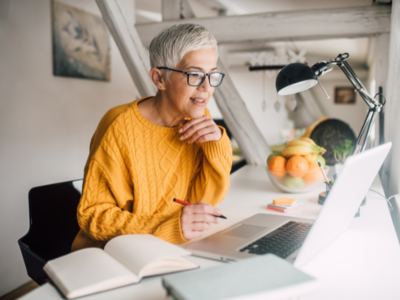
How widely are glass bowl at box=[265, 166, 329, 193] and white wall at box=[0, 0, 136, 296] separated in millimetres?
1590

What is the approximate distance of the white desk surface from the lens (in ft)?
2.10

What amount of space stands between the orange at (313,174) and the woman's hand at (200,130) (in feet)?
1.65

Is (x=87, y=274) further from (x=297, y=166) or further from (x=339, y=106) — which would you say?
(x=339, y=106)

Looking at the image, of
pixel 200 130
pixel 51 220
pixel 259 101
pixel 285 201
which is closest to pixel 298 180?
pixel 285 201

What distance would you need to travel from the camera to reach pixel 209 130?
3.67 ft

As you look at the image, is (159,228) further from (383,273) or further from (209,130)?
(383,273)

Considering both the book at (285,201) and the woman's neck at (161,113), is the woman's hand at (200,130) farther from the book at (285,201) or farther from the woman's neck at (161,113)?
the book at (285,201)

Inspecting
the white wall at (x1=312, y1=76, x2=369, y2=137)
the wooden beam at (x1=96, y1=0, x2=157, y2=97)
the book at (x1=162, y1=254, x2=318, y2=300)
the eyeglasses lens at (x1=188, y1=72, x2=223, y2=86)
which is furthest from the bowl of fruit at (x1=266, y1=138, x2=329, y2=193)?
the white wall at (x1=312, y1=76, x2=369, y2=137)

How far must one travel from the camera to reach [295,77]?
A: 1.19 meters

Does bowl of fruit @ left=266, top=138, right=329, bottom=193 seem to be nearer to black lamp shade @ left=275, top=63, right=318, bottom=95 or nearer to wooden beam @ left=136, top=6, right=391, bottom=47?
black lamp shade @ left=275, top=63, right=318, bottom=95

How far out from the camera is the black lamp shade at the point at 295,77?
3.84 ft

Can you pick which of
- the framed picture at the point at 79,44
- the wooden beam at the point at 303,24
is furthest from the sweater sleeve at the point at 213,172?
the framed picture at the point at 79,44

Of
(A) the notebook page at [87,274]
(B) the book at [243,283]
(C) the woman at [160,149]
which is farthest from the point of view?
(C) the woman at [160,149]

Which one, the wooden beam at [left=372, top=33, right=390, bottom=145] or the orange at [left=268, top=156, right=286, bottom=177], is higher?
the wooden beam at [left=372, top=33, right=390, bottom=145]
